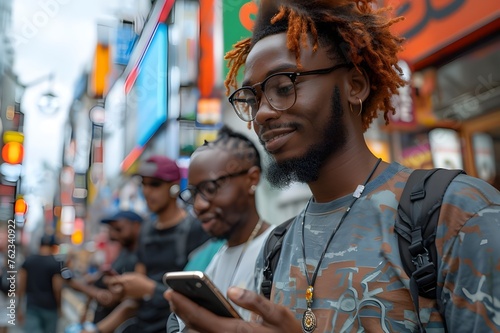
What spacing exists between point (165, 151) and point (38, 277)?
628 cm

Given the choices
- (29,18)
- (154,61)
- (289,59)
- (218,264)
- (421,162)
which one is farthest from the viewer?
(154,61)

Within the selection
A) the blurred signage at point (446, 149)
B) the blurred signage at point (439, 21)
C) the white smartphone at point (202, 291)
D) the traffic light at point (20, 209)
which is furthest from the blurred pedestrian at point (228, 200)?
the blurred signage at point (446, 149)

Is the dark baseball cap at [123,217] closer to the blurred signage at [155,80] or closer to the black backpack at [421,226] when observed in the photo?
the blurred signage at [155,80]

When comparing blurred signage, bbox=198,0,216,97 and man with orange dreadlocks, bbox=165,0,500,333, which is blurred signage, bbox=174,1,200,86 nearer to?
blurred signage, bbox=198,0,216,97

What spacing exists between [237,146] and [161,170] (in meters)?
1.25

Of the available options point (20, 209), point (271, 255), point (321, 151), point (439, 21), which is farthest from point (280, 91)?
point (439, 21)

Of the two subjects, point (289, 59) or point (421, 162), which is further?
point (421, 162)

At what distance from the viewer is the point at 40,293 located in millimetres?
5730

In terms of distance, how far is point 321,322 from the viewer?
1374mm

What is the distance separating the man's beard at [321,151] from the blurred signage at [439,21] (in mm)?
3752

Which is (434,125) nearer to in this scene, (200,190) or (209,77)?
(209,77)

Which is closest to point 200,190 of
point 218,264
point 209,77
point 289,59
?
point 218,264

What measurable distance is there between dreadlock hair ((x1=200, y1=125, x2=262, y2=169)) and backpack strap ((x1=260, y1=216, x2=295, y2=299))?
109cm

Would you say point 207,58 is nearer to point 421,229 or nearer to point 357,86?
point 357,86
